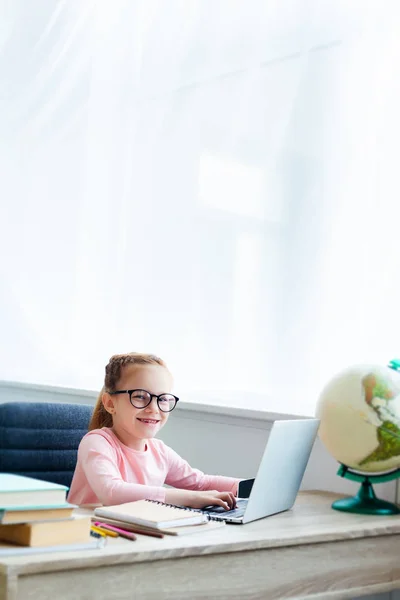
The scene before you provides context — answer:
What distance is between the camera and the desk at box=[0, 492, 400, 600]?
1267 millimetres

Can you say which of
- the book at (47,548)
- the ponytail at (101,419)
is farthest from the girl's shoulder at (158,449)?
the book at (47,548)

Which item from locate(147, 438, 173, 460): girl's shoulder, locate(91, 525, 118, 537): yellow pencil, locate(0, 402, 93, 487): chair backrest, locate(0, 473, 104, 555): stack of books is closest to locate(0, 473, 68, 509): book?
locate(0, 473, 104, 555): stack of books

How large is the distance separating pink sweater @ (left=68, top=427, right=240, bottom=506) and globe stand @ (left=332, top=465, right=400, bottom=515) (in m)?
0.25

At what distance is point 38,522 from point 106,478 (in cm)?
51

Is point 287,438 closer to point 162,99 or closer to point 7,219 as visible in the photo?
point 162,99

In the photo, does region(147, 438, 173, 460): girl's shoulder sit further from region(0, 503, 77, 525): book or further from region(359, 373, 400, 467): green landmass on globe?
region(0, 503, 77, 525): book

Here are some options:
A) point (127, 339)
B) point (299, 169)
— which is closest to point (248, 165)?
point (299, 169)

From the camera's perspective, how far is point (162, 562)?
1.39m

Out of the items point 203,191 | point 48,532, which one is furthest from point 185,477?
point 203,191

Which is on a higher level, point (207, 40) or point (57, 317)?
point (207, 40)

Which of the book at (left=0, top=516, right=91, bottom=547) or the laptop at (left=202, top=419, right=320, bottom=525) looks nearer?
the book at (left=0, top=516, right=91, bottom=547)

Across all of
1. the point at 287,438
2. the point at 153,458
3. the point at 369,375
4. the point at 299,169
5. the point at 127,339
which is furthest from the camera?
the point at 127,339

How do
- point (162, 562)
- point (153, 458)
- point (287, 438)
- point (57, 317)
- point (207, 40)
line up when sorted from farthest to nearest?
point (57, 317) → point (207, 40) → point (153, 458) → point (287, 438) → point (162, 562)

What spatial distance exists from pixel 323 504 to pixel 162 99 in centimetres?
140
